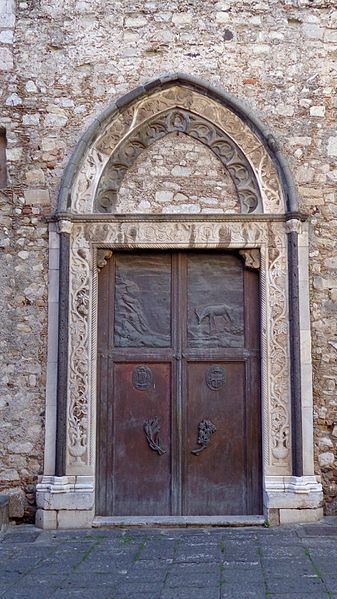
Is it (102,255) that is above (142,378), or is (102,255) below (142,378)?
above

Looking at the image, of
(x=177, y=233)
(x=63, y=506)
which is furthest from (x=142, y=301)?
(x=63, y=506)

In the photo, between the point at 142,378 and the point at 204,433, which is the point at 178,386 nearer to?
the point at 142,378

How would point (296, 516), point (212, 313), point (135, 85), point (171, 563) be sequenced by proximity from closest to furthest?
point (171, 563) → point (296, 516) → point (212, 313) → point (135, 85)

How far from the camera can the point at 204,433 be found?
581 cm

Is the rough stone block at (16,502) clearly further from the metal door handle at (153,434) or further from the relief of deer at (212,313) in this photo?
the relief of deer at (212,313)

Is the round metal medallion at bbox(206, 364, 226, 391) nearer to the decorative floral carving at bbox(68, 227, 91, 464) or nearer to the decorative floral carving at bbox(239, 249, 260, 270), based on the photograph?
the decorative floral carving at bbox(239, 249, 260, 270)

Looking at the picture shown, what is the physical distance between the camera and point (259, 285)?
235 inches

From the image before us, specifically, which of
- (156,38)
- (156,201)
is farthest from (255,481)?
(156,38)

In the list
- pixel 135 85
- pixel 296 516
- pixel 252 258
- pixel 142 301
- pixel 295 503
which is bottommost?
pixel 296 516

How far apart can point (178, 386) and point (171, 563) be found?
178 centimetres

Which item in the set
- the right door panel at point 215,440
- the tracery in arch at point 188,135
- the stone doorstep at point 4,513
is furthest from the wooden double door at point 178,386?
the stone doorstep at point 4,513

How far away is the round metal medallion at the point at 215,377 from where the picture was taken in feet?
19.3

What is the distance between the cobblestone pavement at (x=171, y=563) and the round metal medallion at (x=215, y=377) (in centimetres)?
124

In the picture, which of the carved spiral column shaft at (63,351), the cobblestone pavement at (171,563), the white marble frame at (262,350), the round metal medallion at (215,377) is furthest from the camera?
the round metal medallion at (215,377)
